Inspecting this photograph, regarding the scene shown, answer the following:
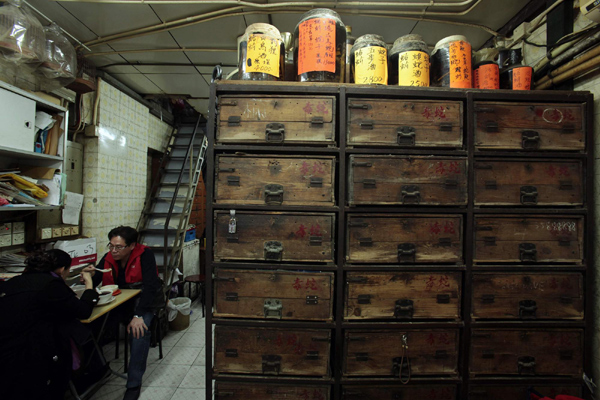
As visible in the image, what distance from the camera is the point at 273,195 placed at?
162cm

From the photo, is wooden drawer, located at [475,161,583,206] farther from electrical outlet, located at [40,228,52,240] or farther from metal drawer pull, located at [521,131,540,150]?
electrical outlet, located at [40,228,52,240]

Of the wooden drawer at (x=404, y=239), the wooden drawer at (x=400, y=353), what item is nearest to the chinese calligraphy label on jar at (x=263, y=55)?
the wooden drawer at (x=404, y=239)

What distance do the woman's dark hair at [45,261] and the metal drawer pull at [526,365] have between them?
3358 mm

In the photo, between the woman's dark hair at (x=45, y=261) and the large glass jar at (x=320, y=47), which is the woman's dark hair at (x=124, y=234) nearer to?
the woman's dark hair at (x=45, y=261)

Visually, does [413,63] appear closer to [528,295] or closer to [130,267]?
[528,295]

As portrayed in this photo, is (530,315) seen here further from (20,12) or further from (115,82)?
(115,82)

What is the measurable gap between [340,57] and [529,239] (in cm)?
171

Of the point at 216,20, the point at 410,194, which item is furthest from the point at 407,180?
the point at 216,20

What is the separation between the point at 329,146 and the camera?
1650 millimetres

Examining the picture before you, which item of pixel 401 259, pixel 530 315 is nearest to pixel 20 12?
pixel 401 259

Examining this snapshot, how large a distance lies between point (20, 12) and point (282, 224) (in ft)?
8.83

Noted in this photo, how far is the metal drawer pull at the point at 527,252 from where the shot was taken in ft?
5.45

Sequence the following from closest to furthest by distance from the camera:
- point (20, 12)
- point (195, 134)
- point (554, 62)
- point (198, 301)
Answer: point (554, 62), point (20, 12), point (198, 301), point (195, 134)

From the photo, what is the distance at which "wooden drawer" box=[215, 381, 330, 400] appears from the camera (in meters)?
1.62
